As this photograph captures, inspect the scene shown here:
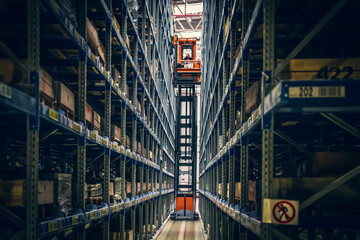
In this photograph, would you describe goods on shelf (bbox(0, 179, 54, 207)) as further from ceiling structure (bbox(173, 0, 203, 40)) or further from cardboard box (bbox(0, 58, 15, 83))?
ceiling structure (bbox(173, 0, 203, 40))

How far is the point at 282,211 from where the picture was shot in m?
2.66

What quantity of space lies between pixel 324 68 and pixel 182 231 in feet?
38.1

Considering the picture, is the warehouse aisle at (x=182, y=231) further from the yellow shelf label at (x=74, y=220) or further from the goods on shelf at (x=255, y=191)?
the yellow shelf label at (x=74, y=220)

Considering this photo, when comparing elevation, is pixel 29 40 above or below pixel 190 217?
above

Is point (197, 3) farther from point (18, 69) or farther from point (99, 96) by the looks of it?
point (18, 69)

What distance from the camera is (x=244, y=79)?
430 centimetres

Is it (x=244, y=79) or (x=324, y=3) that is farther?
(x=244, y=79)

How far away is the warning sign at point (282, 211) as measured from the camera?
2633 mm

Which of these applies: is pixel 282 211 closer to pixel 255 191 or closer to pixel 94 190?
pixel 255 191

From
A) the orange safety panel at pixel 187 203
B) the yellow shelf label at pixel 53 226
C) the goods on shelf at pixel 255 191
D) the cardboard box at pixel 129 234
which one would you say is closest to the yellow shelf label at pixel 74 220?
the yellow shelf label at pixel 53 226

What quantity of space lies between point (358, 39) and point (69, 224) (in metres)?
3.48

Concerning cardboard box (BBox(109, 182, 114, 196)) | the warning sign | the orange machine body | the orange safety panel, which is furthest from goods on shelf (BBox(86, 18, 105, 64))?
the orange safety panel

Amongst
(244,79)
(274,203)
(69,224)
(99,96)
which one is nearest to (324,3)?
(244,79)

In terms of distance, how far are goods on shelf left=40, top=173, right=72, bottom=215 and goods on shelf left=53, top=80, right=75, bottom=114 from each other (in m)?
0.72
